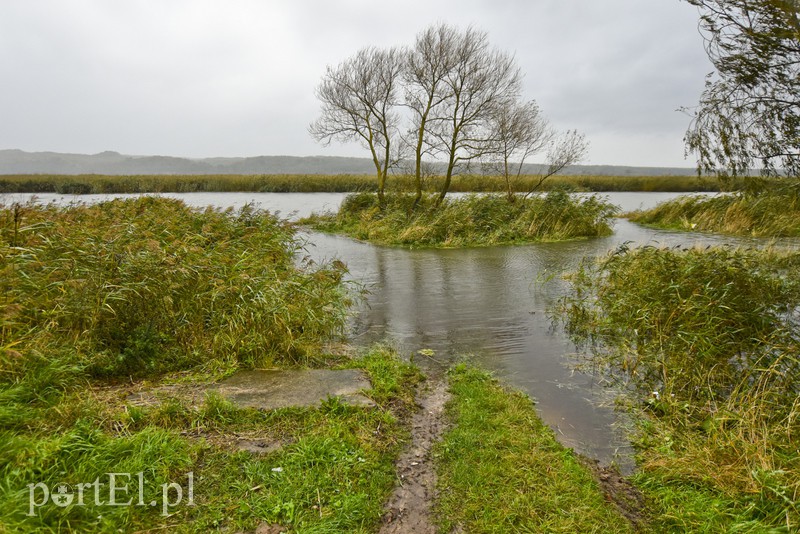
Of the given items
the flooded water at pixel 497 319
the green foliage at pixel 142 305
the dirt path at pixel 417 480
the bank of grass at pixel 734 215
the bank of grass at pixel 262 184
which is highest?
the bank of grass at pixel 262 184

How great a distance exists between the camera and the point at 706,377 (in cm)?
409

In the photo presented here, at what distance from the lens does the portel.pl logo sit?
2.18 meters

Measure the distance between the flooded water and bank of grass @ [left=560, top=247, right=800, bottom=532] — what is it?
14.0 inches

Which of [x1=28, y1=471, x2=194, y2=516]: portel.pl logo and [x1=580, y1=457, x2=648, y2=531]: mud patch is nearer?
[x1=28, y1=471, x2=194, y2=516]: portel.pl logo

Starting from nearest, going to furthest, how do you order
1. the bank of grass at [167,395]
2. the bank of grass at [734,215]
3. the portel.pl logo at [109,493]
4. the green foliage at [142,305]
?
the portel.pl logo at [109,493] < the bank of grass at [167,395] < the green foliage at [142,305] < the bank of grass at [734,215]

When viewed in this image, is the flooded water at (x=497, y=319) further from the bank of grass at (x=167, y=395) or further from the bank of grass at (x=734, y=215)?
the bank of grass at (x=734, y=215)

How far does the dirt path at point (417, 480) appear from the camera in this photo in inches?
99.8

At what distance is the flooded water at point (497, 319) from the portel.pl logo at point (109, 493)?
2.85 metres

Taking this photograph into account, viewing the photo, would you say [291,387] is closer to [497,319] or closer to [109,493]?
[109,493]

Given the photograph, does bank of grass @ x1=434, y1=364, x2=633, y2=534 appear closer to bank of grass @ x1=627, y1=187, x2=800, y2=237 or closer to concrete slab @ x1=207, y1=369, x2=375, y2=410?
concrete slab @ x1=207, y1=369, x2=375, y2=410

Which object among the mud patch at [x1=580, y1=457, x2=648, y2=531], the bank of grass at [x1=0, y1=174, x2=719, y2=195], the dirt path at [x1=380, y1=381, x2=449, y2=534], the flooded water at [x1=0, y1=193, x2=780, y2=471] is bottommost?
the mud patch at [x1=580, y1=457, x2=648, y2=531]

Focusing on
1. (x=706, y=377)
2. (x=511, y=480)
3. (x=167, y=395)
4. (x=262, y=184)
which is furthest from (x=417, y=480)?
(x=262, y=184)

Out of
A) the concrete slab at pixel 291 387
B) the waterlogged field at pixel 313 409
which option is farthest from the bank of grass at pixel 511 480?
the concrete slab at pixel 291 387

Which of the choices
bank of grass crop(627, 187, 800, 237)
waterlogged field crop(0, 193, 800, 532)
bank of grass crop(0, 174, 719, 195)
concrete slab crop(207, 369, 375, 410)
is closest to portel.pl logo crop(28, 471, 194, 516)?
waterlogged field crop(0, 193, 800, 532)
